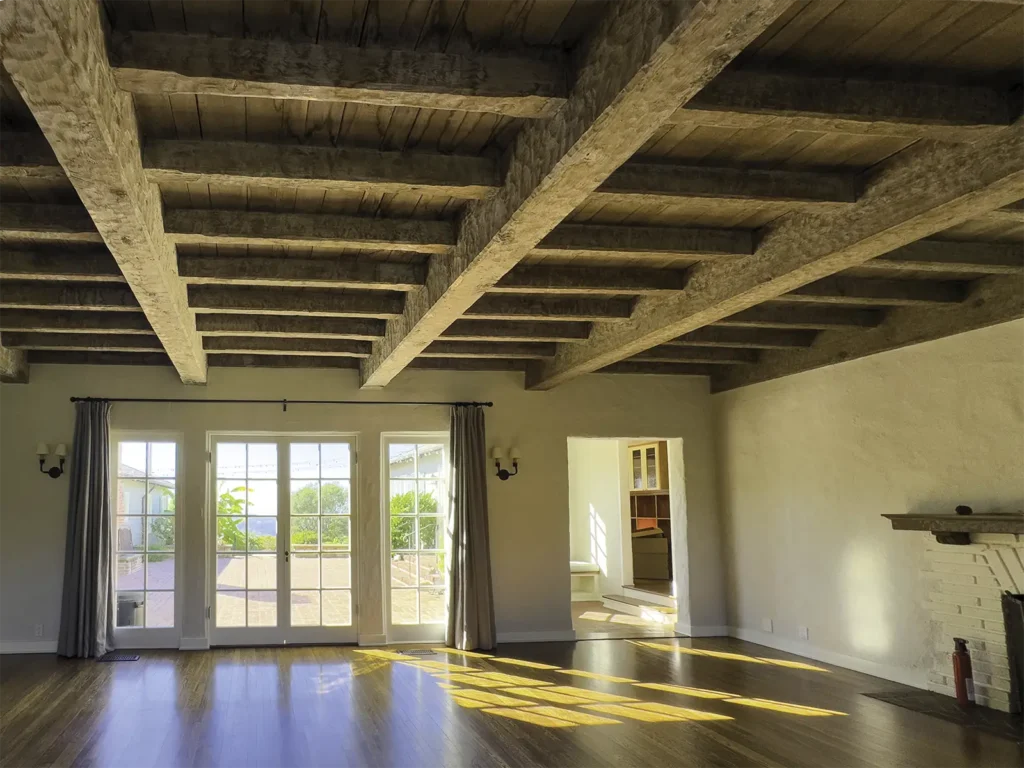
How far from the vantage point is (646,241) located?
470 centimetres

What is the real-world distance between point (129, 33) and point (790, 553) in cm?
694

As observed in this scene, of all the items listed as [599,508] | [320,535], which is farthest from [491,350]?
[599,508]

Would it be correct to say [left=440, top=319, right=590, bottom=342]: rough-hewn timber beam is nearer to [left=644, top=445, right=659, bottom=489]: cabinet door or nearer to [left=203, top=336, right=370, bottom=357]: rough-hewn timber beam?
[left=203, top=336, right=370, bottom=357]: rough-hewn timber beam

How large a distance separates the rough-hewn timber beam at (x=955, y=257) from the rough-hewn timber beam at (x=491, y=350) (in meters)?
3.51

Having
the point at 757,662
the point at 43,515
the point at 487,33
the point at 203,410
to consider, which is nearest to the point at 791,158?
the point at 487,33

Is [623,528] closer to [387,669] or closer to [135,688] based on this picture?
[387,669]

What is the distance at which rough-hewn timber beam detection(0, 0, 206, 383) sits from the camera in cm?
218

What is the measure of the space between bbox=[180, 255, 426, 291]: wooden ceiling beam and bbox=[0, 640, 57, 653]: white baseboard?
14.4 feet

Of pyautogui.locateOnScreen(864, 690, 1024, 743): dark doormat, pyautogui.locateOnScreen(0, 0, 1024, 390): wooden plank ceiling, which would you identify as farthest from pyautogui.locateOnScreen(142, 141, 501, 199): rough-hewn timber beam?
pyautogui.locateOnScreen(864, 690, 1024, 743): dark doormat

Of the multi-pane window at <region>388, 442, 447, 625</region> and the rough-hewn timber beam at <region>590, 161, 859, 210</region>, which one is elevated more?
the rough-hewn timber beam at <region>590, 161, 859, 210</region>

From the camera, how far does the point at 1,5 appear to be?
206 centimetres

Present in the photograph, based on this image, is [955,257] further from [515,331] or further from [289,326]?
[289,326]

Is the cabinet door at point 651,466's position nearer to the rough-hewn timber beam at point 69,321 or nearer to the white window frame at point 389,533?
the white window frame at point 389,533

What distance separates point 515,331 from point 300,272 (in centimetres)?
221
